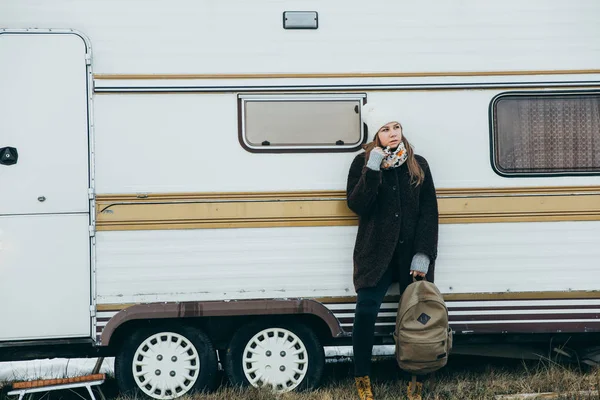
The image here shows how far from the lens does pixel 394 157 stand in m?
5.23

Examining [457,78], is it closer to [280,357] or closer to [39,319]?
[280,357]

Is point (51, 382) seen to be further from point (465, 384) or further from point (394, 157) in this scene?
point (465, 384)

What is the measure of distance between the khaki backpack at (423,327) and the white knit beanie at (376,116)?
1157 millimetres

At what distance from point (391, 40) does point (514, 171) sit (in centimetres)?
135

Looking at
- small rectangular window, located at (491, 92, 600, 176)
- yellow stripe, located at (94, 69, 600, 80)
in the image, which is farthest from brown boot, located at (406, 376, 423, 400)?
yellow stripe, located at (94, 69, 600, 80)

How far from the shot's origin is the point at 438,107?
551 centimetres

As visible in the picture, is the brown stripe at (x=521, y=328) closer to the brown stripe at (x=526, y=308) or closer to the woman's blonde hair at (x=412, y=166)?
the brown stripe at (x=526, y=308)

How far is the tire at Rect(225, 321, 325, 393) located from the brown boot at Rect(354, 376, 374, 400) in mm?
340

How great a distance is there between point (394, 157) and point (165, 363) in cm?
227


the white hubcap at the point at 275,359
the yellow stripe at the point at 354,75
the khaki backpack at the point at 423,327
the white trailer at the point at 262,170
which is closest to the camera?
the khaki backpack at the point at 423,327

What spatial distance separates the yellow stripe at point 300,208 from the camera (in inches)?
210

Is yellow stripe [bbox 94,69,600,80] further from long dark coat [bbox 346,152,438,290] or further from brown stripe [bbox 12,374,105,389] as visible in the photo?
brown stripe [bbox 12,374,105,389]

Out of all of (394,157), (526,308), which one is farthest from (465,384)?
(394,157)

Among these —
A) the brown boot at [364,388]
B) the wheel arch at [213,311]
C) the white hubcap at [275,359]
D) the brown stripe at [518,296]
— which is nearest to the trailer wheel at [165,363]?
the wheel arch at [213,311]
